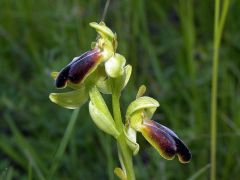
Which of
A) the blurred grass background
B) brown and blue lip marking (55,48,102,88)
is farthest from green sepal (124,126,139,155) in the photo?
the blurred grass background

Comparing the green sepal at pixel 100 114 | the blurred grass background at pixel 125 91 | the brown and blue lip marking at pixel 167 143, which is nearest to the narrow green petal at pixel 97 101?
the green sepal at pixel 100 114

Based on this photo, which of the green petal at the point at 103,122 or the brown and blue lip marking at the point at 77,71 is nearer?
the brown and blue lip marking at the point at 77,71

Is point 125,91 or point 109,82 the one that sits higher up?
point 125,91

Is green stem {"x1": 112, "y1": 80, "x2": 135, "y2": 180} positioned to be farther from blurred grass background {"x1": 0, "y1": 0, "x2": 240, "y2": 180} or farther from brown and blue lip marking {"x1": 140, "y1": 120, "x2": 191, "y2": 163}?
blurred grass background {"x1": 0, "y1": 0, "x2": 240, "y2": 180}

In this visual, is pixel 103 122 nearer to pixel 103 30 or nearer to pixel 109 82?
pixel 109 82

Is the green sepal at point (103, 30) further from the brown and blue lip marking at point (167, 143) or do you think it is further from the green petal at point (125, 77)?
the brown and blue lip marking at point (167, 143)

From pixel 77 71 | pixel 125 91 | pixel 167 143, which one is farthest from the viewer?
pixel 125 91

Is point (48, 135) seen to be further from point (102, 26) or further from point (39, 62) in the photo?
point (102, 26)

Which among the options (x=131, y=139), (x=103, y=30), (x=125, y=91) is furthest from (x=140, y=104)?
(x=125, y=91)
